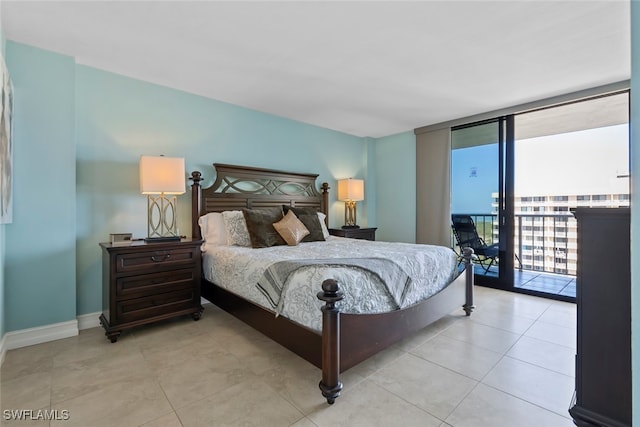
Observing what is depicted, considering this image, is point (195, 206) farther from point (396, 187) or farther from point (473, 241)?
point (473, 241)

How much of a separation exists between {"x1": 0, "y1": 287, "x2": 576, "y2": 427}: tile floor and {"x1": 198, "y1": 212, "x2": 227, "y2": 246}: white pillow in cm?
92

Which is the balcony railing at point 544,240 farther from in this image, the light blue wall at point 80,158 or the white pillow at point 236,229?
the light blue wall at point 80,158

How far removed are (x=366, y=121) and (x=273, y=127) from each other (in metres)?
1.40

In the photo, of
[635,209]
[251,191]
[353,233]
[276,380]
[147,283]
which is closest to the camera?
[635,209]

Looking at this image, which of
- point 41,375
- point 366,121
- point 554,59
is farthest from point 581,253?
point 366,121

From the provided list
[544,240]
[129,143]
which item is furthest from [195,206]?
[544,240]

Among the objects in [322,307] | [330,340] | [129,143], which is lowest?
[330,340]

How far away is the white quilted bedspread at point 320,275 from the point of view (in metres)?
1.77

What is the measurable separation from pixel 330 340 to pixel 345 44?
220 centimetres

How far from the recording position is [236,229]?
311 cm

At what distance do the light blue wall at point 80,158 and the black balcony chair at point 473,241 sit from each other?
3302 millimetres

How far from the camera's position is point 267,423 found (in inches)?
57.0

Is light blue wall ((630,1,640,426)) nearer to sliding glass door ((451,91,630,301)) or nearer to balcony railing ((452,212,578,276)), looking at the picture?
sliding glass door ((451,91,630,301))

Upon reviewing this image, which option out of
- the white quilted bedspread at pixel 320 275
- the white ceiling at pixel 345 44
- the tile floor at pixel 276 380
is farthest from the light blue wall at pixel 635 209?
the white ceiling at pixel 345 44
